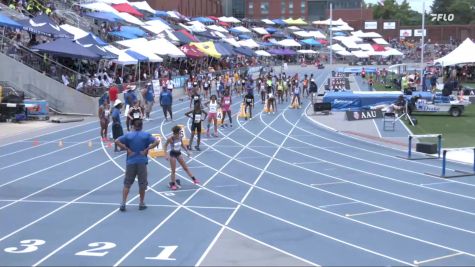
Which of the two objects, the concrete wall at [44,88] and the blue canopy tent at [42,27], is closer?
the concrete wall at [44,88]

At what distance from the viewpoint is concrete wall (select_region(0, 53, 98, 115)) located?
2952 cm

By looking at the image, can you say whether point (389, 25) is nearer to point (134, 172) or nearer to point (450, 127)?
point (450, 127)

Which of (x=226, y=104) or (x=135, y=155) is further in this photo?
(x=226, y=104)

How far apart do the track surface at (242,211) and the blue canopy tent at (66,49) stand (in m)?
10.4

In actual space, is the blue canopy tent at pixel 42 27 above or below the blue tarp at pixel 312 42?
below

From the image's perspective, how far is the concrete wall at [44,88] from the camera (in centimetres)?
2952

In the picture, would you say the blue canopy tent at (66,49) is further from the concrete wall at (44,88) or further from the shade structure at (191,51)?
the shade structure at (191,51)

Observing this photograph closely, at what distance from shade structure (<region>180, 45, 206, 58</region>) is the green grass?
67.3ft

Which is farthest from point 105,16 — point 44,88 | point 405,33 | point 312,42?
point 405,33

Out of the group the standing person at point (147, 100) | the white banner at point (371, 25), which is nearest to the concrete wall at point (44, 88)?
the standing person at point (147, 100)

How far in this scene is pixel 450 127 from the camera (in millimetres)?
25266

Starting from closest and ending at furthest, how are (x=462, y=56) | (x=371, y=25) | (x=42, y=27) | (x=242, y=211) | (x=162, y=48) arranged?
(x=242, y=211), (x=42, y=27), (x=162, y=48), (x=462, y=56), (x=371, y=25)

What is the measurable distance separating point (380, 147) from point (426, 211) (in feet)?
29.0

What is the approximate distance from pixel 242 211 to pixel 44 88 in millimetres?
20404
